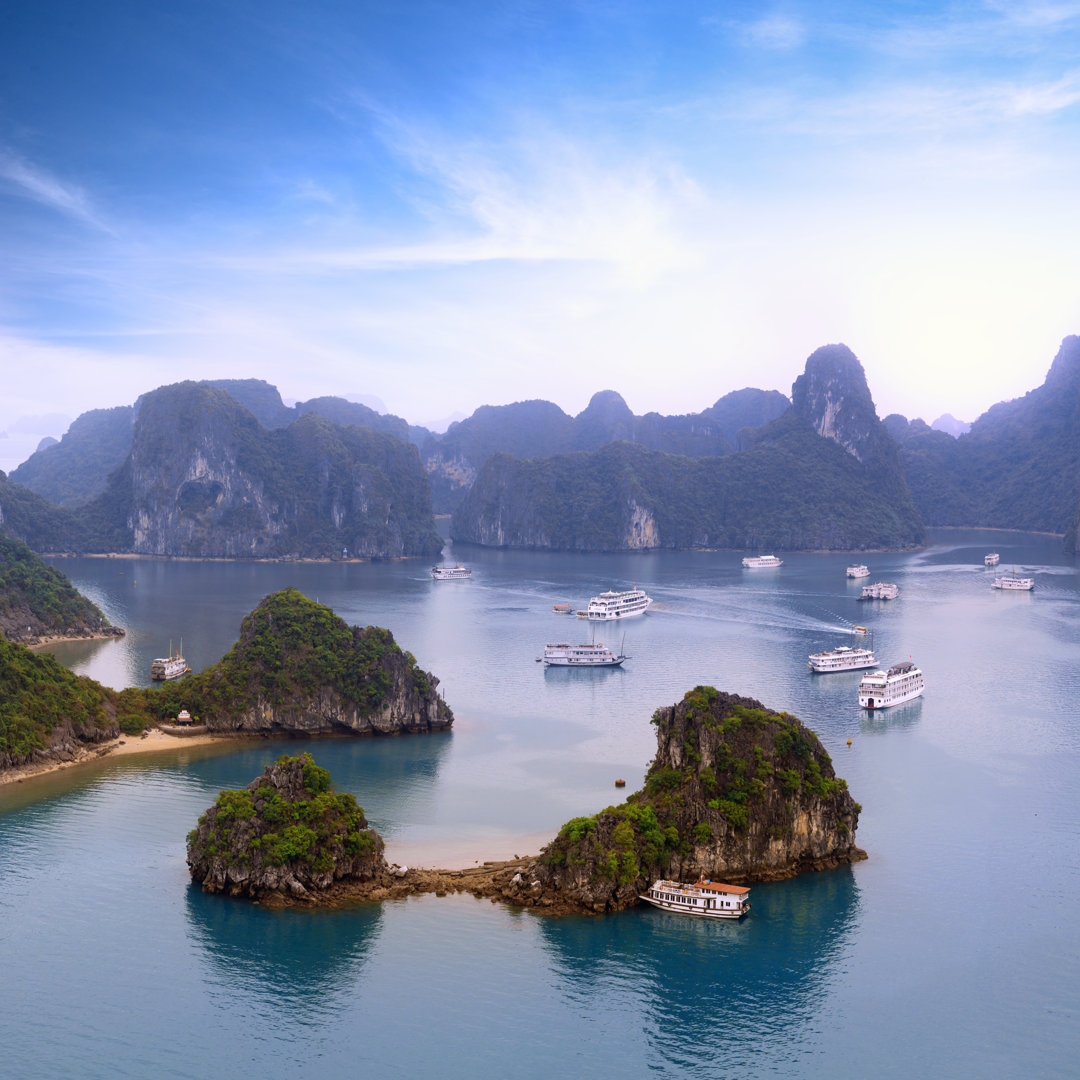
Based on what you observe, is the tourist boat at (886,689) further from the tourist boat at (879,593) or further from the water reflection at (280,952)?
the tourist boat at (879,593)

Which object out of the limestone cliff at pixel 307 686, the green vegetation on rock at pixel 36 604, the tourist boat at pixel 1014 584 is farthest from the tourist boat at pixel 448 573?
the limestone cliff at pixel 307 686

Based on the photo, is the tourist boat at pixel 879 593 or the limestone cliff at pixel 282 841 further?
the tourist boat at pixel 879 593

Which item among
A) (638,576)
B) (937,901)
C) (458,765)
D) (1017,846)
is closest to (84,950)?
(458,765)

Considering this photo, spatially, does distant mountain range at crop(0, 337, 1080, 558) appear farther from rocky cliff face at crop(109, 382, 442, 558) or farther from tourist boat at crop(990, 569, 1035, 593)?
tourist boat at crop(990, 569, 1035, 593)

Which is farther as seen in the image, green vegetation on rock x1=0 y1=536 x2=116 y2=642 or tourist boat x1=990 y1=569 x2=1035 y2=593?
tourist boat x1=990 y1=569 x2=1035 y2=593

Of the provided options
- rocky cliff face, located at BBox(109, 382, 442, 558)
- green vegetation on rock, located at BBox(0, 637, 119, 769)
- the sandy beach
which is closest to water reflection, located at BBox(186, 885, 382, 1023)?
the sandy beach

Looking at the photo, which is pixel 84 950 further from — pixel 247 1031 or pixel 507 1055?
pixel 507 1055
